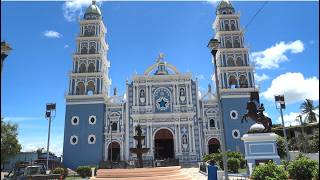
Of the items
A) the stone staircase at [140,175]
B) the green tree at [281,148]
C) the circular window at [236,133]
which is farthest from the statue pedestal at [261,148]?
the circular window at [236,133]

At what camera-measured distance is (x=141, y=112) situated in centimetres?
3959

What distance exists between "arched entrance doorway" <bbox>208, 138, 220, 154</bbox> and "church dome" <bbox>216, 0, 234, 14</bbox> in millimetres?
17538

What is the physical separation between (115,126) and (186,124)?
8.53 meters

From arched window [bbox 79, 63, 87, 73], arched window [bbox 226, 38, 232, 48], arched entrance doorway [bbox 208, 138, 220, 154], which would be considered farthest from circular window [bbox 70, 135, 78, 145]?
arched window [bbox 226, 38, 232, 48]

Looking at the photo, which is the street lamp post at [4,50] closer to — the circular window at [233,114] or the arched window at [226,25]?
the circular window at [233,114]

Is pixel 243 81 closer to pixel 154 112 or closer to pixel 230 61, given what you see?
pixel 230 61

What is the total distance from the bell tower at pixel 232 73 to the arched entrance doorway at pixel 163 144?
666cm

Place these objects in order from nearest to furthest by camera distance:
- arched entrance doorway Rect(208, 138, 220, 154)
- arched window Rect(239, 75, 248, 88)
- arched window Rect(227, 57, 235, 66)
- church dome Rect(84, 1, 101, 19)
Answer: arched entrance doorway Rect(208, 138, 220, 154)
arched window Rect(239, 75, 248, 88)
arched window Rect(227, 57, 235, 66)
church dome Rect(84, 1, 101, 19)

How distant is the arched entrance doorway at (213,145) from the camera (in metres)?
39.5

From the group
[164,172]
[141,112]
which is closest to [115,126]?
[141,112]

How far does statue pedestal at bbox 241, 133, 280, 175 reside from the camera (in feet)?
56.7

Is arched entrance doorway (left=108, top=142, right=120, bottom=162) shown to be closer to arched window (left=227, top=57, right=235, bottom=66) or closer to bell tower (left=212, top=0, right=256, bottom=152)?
bell tower (left=212, top=0, right=256, bottom=152)

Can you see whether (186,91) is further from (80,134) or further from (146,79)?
(80,134)

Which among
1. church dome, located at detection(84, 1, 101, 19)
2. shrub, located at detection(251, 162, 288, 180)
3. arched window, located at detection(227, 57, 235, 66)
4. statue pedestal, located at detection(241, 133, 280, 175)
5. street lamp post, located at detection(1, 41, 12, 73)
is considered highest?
church dome, located at detection(84, 1, 101, 19)
